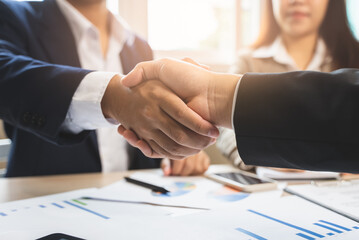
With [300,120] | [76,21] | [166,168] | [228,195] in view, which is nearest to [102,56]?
[76,21]

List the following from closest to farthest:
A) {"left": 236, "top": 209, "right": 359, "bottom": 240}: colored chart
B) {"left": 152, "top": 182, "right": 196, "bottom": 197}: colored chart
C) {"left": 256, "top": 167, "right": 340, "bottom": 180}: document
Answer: {"left": 236, "top": 209, "right": 359, "bottom": 240}: colored chart < {"left": 152, "top": 182, "right": 196, "bottom": 197}: colored chart < {"left": 256, "top": 167, "right": 340, "bottom": 180}: document

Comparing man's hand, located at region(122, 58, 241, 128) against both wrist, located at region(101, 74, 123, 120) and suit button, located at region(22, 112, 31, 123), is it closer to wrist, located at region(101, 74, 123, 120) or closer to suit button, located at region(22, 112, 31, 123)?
wrist, located at region(101, 74, 123, 120)

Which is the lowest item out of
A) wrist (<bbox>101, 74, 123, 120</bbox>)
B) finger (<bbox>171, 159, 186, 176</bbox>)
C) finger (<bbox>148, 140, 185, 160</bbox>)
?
finger (<bbox>171, 159, 186, 176</bbox>)

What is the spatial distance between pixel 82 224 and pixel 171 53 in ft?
5.04

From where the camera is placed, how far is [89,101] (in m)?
0.67

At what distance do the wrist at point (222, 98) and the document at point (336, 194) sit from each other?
8.5 inches

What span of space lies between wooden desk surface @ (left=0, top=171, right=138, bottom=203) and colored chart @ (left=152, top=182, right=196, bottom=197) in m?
0.15

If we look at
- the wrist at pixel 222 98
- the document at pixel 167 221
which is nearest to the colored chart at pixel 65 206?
the document at pixel 167 221

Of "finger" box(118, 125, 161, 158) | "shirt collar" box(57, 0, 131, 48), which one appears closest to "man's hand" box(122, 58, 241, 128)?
"finger" box(118, 125, 161, 158)

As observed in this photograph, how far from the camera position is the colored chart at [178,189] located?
0.66 meters

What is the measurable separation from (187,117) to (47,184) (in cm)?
37

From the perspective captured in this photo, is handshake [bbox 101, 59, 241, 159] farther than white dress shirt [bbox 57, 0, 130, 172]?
No

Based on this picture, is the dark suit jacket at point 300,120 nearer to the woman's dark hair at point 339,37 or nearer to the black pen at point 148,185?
the black pen at point 148,185

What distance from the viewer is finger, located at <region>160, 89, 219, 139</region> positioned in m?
0.60
